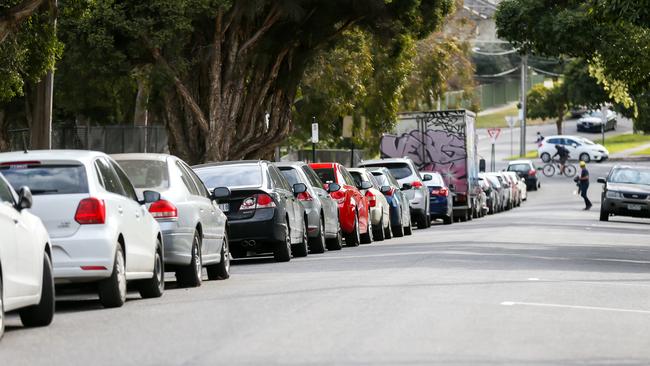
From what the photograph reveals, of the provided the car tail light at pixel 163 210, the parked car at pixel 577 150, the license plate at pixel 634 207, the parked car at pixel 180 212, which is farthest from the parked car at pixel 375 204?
the parked car at pixel 577 150

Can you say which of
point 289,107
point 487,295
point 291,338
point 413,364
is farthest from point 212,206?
point 289,107

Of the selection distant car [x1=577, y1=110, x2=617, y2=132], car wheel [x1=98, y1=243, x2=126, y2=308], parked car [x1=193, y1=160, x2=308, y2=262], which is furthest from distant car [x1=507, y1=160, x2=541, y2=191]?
car wheel [x1=98, y1=243, x2=126, y2=308]

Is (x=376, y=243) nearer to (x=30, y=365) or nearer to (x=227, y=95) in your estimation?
(x=227, y=95)

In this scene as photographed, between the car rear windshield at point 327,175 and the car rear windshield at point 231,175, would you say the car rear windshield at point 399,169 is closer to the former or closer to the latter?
the car rear windshield at point 327,175

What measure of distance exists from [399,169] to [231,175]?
1534 cm

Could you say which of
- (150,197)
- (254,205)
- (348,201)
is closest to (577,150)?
(348,201)

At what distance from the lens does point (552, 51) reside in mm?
34500

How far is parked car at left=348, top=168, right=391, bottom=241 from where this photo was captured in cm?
3116

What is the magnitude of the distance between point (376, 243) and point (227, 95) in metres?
9.41

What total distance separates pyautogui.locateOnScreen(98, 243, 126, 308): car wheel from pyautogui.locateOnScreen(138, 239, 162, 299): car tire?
3.77 feet

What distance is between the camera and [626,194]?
42844 mm

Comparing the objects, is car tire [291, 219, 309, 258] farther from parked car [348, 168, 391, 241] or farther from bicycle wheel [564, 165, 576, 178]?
bicycle wheel [564, 165, 576, 178]

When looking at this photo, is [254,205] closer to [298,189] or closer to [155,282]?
[298,189]

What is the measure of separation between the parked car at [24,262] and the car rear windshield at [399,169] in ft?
80.6
